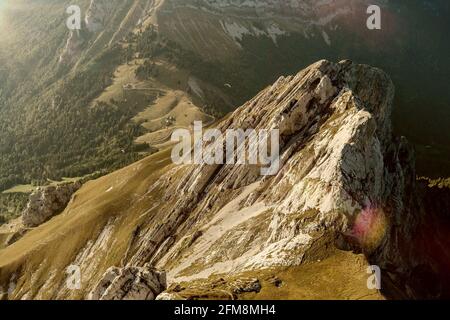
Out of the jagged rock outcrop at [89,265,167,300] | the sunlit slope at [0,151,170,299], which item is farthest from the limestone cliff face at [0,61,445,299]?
the sunlit slope at [0,151,170,299]

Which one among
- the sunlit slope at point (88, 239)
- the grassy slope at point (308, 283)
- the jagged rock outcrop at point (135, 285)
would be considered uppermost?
the grassy slope at point (308, 283)

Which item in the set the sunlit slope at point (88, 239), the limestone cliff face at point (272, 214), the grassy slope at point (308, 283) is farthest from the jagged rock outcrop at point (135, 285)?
the sunlit slope at point (88, 239)

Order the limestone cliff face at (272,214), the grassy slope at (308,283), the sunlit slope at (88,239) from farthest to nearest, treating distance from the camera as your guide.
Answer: the sunlit slope at (88,239) → the limestone cliff face at (272,214) → the grassy slope at (308,283)

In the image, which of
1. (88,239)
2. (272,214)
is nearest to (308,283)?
(272,214)

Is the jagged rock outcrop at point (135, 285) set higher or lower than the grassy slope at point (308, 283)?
lower

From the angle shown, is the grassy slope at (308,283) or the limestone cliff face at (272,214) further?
the limestone cliff face at (272,214)

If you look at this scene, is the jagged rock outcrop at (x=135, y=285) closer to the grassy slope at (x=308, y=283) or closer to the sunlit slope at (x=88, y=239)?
the grassy slope at (x=308, y=283)

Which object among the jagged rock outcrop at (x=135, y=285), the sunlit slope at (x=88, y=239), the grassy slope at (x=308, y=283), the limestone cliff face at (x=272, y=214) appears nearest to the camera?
the grassy slope at (x=308, y=283)
